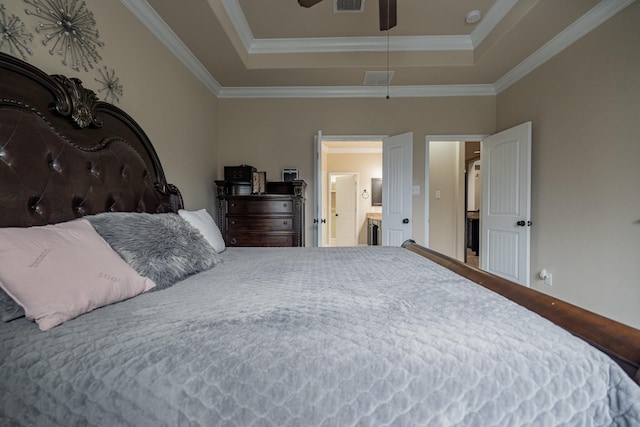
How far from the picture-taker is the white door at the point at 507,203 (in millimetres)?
2994

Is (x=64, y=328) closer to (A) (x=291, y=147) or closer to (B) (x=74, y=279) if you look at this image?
(B) (x=74, y=279)

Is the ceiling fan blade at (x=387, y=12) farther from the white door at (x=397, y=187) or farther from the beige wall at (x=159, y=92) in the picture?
the beige wall at (x=159, y=92)

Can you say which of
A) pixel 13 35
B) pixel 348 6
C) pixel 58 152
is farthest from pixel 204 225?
pixel 348 6

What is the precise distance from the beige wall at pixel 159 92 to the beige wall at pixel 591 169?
368cm

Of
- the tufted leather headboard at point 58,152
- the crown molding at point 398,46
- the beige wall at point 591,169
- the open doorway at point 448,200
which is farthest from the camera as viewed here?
the open doorway at point 448,200

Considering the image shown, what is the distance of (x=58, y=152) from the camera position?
1281 millimetres

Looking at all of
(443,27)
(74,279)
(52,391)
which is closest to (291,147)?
(443,27)

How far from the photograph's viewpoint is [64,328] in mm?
731

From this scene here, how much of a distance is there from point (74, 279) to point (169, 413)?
1.96 ft

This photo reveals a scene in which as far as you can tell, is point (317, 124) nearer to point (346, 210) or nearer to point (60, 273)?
point (60, 273)

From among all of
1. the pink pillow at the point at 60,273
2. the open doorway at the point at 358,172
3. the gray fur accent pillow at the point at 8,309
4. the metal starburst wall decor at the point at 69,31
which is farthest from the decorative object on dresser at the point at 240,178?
the open doorway at the point at 358,172

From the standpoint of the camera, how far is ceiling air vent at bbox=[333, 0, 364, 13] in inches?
95.1

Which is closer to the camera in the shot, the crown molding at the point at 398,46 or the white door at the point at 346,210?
the crown molding at the point at 398,46

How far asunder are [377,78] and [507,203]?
2.16 m
